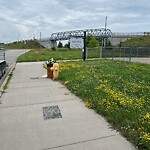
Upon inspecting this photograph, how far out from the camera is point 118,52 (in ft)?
90.2

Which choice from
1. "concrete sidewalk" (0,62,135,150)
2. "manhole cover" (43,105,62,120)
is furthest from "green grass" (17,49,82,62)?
"manhole cover" (43,105,62,120)

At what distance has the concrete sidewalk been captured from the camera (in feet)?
12.4

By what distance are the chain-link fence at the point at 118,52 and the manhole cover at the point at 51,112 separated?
21.8 meters

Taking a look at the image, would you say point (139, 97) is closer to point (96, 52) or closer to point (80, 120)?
point (80, 120)

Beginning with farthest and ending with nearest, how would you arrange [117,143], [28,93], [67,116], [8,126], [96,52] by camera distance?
[96,52] → [28,93] → [67,116] → [8,126] → [117,143]

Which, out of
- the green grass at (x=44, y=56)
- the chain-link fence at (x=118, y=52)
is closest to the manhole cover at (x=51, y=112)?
the green grass at (x=44, y=56)

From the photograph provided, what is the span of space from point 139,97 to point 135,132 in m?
2.43

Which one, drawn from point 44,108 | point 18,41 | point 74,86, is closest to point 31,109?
point 44,108

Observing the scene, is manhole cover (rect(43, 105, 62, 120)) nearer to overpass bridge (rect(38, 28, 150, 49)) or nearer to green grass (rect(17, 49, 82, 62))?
green grass (rect(17, 49, 82, 62))

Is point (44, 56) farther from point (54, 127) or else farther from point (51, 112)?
point (54, 127)

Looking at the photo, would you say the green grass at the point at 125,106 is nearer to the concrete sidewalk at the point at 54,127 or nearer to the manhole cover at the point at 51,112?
the concrete sidewalk at the point at 54,127

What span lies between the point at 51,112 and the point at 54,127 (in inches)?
41.0

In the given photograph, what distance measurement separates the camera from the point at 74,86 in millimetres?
8289

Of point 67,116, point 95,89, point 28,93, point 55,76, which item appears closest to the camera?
point 67,116
